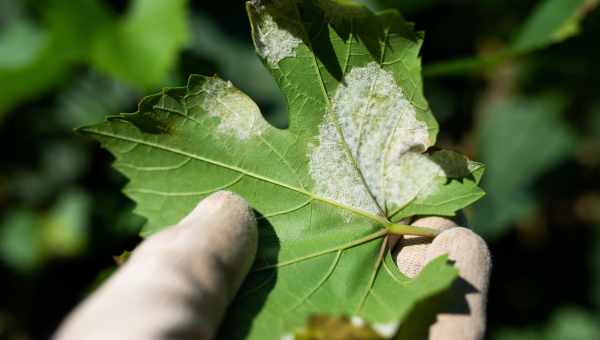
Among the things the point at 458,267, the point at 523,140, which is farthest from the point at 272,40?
the point at 523,140

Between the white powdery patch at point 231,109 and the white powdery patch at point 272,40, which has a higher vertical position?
the white powdery patch at point 272,40

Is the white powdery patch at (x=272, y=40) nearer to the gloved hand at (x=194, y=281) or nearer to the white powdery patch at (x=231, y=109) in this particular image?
the white powdery patch at (x=231, y=109)

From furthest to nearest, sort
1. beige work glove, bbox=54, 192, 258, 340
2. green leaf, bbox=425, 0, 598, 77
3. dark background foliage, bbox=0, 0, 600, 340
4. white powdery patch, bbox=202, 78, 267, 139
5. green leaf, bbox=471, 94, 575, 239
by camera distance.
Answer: green leaf, bbox=471, 94, 575, 239 → dark background foliage, bbox=0, 0, 600, 340 → green leaf, bbox=425, 0, 598, 77 → white powdery patch, bbox=202, 78, 267, 139 → beige work glove, bbox=54, 192, 258, 340

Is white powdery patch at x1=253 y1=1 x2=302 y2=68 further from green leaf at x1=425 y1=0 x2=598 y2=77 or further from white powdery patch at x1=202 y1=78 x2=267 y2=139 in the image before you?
green leaf at x1=425 y1=0 x2=598 y2=77

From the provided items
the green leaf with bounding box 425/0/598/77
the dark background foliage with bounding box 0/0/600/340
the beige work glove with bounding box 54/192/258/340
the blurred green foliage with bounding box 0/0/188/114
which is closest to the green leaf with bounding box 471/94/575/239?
the dark background foliage with bounding box 0/0/600/340

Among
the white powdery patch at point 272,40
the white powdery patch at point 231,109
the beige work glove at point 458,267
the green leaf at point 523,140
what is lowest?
the green leaf at point 523,140

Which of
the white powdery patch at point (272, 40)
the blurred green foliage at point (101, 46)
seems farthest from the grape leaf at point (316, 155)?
the blurred green foliage at point (101, 46)

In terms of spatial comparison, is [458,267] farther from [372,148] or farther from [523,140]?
[523,140]
